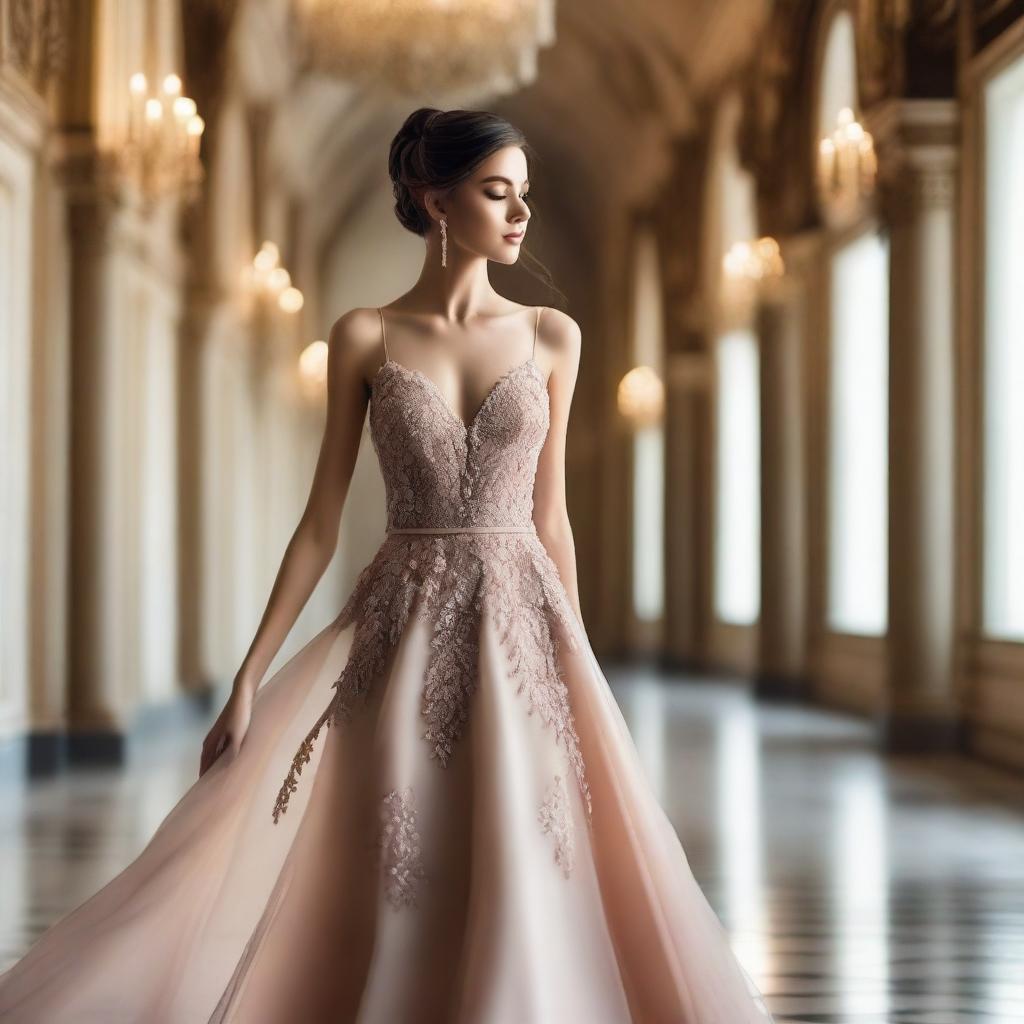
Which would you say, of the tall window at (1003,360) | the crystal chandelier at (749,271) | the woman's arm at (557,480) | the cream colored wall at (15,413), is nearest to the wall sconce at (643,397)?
the crystal chandelier at (749,271)

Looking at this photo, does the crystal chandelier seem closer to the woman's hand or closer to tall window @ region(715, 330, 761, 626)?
tall window @ region(715, 330, 761, 626)

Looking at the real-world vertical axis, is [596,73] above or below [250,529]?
above

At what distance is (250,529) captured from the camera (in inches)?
741

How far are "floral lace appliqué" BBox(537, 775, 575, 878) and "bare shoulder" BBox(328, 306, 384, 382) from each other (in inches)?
36.9

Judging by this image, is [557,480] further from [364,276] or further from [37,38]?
[364,276]

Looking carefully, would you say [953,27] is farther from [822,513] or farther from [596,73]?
[596,73]

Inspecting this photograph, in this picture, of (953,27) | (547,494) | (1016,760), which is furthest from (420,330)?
(953,27)

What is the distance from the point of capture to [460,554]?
317cm

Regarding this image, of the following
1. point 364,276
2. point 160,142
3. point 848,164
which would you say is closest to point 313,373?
point 160,142

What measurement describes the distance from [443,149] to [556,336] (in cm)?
47

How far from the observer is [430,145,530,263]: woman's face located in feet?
9.99

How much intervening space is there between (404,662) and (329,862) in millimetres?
408

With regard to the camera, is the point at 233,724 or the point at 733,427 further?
the point at 733,427

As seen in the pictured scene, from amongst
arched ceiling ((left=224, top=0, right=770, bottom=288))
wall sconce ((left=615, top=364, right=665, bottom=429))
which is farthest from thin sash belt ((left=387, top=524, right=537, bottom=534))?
wall sconce ((left=615, top=364, right=665, bottom=429))
